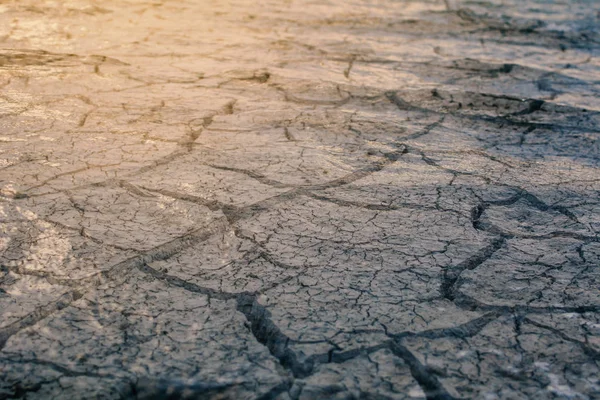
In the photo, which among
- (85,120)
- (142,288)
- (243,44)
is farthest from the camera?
(243,44)

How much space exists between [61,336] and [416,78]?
233cm

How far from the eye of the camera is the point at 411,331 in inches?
62.0

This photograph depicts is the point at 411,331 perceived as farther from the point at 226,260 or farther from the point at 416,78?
the point at 416,78

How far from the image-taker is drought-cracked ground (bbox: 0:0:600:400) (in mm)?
1468

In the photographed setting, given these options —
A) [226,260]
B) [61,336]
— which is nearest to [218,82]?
[226,260]

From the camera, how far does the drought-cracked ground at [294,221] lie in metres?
1.47

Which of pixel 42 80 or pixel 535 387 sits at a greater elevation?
pixel 42 80

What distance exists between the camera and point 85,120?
273 cm

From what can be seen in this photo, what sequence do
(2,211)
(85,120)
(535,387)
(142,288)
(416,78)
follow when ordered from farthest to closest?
(416,78), (85,120), (2,211), (142,288), (535,387)

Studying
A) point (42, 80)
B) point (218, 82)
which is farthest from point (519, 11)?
point (42, 80)

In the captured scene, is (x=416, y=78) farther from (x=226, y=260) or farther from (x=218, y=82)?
(x=226, y=260)

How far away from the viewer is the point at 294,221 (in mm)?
2064

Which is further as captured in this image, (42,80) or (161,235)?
(42,80)

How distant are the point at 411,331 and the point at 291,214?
0.63 m
